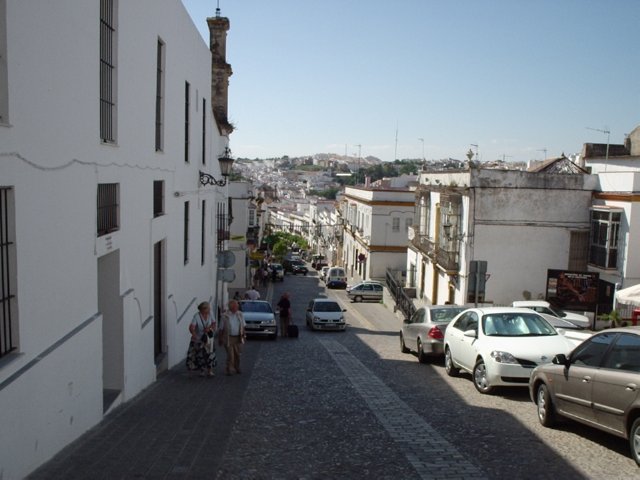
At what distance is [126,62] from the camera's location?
10016 millimetres

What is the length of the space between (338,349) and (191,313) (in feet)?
14.0

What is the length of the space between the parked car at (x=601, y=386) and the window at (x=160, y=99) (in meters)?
8.25

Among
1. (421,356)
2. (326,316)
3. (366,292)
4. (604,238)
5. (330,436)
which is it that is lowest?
(366,292)

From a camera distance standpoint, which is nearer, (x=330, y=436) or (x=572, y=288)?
(x=330, y=436)

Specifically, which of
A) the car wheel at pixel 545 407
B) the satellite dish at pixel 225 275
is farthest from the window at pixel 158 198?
the car wheel at pixel 545 407

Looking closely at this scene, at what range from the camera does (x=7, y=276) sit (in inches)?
229

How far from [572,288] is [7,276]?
2232 cm

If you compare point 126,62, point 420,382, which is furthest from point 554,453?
point 126,62

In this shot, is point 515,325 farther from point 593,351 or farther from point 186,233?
point 186,233

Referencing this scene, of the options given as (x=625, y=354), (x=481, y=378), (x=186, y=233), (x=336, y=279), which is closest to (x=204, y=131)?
(x=186, y=233)

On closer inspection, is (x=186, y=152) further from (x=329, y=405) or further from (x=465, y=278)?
(x=465, y=278)

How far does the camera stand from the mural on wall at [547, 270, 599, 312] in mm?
24688

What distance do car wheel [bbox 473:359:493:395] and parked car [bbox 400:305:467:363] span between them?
12.2 feet

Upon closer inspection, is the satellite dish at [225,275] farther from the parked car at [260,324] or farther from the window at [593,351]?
the window at [593,351]
